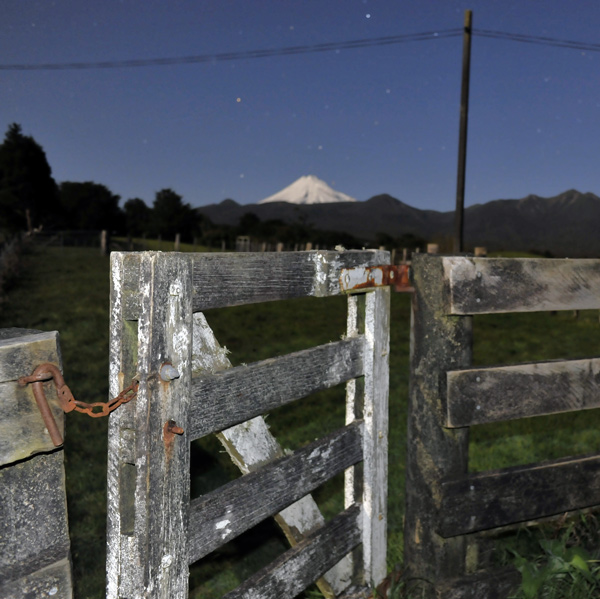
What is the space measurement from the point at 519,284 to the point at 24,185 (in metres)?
68.3

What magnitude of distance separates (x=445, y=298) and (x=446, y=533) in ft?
3.40

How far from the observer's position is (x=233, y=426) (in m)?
2.18

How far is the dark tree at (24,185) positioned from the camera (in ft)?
204

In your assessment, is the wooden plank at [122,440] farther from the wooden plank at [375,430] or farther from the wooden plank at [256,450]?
the wooden plank at [375,430]

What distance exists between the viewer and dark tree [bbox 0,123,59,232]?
2451 inches

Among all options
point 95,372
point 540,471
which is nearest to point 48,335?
point 540,471

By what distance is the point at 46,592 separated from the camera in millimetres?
1464

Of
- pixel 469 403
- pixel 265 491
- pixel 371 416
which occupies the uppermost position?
pixel 469 403

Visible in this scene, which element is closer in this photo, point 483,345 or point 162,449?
point 162,449

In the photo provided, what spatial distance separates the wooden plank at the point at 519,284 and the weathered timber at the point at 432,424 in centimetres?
8

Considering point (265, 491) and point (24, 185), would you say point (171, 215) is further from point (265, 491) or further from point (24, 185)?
point (265, 491)

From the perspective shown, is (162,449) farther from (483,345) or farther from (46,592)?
(483,345)

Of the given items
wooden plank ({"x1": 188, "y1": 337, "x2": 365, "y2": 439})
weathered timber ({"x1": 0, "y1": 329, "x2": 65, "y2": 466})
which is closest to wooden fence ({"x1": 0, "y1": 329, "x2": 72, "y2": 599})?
weathered timber ({"x1": 0, "y1": 329, "x2": 65, "y2": 466})

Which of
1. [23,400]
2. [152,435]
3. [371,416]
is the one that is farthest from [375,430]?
[23,400]
